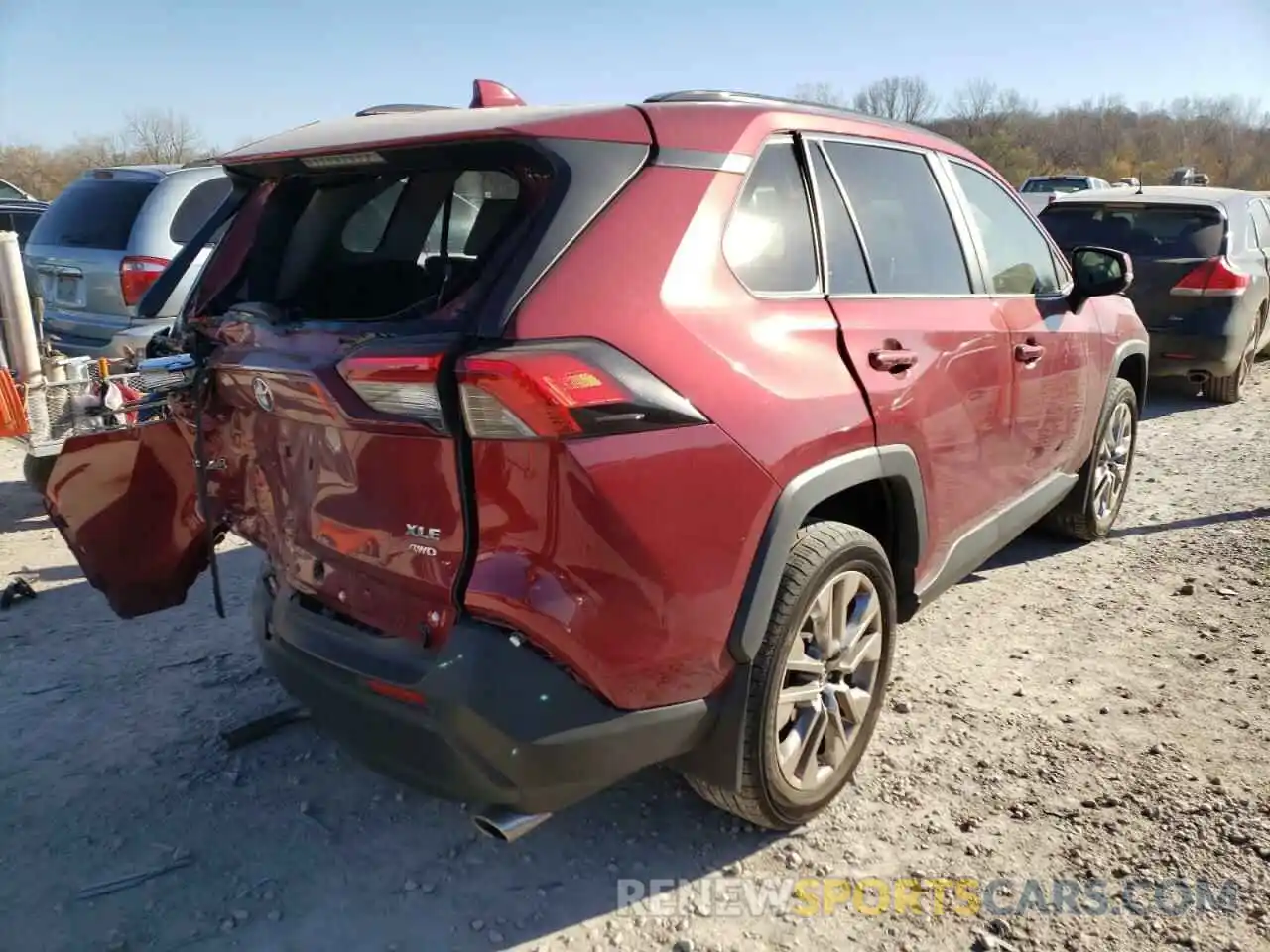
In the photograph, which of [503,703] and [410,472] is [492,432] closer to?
[410,472]

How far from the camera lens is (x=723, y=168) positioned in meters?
2.36

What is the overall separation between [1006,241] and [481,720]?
9.70ft

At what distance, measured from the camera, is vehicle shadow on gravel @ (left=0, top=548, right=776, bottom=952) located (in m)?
2.44

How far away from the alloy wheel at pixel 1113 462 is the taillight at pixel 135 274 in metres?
5.73

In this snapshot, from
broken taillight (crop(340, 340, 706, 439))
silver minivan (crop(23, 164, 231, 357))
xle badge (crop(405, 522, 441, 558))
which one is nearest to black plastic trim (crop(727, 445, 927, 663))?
broken taillight (crop(340, 340, 706, 439))

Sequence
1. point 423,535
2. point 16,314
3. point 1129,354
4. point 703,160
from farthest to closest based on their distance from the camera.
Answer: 1. point 16,314
2. point 1129,354
3. point 703,160
4. point 423,535

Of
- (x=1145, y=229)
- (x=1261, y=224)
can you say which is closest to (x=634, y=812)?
(x=1145, y=229)

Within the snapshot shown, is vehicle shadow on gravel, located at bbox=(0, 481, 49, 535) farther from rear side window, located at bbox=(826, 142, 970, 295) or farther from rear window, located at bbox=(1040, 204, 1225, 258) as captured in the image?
rear window, located at bbox=(1040, 204, 1225, 258)

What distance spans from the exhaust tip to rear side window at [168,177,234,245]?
541cm

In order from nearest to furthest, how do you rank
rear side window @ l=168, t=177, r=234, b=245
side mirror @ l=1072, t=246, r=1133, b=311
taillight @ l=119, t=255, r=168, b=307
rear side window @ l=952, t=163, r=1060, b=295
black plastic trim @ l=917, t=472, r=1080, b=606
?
black plastic trim @ l=917, t=472, r=1080, b=606 → rear side window @ l=952, t=163, r=1060, b=295 → side mirror @ l=1072, t=246, r=1133, b=311 → taillight @ l=119, t=255, r=168, b=307 → rear side window @ l=168, t=177, r=234, b=245

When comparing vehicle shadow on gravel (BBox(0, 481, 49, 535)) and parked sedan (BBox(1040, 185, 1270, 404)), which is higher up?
parked sedan (BBox(1040, 185, 1270, 404))

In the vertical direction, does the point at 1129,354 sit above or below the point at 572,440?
below

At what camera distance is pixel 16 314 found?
17.5 ft

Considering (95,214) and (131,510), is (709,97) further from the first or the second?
(95,214)
